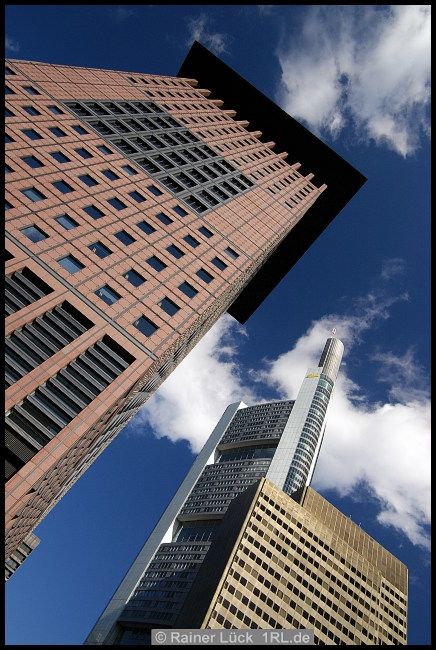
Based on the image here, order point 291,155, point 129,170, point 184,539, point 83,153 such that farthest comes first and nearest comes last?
point 184,539 → point 291,155 → point 129,170 → point 83,153

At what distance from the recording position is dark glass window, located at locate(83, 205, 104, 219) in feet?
127

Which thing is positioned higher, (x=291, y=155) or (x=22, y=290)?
(x=291, y=155)

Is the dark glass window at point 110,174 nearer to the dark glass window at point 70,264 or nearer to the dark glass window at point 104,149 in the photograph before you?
the dark glass window at point 104,149

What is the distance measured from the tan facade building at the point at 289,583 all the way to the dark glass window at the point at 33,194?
73.3 meters

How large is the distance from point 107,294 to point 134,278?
3481 millimetres

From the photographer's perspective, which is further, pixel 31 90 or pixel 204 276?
pixel 31 90

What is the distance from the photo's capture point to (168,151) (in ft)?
184

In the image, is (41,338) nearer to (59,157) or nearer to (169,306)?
(169,306)

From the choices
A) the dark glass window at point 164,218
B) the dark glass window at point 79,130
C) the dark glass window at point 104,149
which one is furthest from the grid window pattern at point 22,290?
the dark glass window at point 79,130

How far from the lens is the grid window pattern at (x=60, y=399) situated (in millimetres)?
24036

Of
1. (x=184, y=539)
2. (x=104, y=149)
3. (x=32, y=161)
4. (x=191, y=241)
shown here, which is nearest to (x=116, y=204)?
(x=32, y=161)

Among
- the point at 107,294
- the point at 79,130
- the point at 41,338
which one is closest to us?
the point at 41,338

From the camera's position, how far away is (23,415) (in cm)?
2483


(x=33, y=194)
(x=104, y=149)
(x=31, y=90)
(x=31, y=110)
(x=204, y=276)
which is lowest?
(x=33, y=194)
